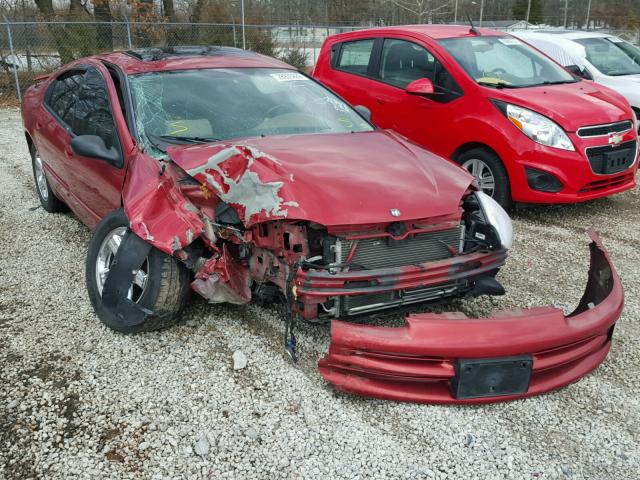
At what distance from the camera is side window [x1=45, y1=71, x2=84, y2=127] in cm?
466

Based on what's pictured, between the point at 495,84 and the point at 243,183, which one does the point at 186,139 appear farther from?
the point at 495,84

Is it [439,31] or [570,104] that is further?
[439,31]

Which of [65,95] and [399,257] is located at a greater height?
[65,95]

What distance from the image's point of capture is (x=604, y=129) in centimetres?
564

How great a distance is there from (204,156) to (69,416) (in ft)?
4.90

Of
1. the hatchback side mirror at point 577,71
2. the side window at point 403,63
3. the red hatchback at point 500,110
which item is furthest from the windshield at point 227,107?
the hatchback side mirror at point 577,71

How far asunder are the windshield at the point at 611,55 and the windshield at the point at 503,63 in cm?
254

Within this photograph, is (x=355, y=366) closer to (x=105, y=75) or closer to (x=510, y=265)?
(x=510, y=265)

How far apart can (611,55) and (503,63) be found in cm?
361

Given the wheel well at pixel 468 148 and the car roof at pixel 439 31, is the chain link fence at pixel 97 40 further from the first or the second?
the wheel well at pixel 468 148

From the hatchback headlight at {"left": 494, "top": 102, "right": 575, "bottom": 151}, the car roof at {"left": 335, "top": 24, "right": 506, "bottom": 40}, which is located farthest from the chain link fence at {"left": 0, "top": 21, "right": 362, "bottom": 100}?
the hatchback headlight at {"left": 494, "top": 102, "right": 575, "bottom": 151}

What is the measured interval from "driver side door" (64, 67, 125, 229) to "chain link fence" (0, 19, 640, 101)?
1036 cm

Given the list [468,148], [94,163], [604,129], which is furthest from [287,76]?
[604,129]

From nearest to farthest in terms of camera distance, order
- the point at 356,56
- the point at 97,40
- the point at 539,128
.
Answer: the point at 539,128 < the point at 356,56 < the point at 97,40
